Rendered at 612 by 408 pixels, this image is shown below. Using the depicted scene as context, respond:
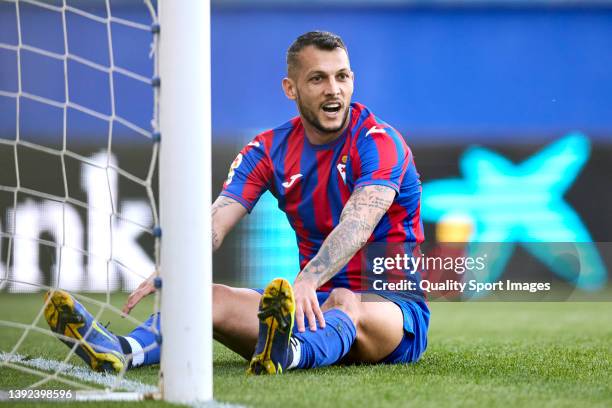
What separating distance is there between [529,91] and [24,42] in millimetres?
4162

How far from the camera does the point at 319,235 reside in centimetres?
345

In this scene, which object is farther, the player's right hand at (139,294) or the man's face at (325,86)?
the man's face at (325,86)

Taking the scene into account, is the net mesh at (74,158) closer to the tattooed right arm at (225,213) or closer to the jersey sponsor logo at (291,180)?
the tattooed right arm at (225,213)

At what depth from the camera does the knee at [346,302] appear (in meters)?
3.05

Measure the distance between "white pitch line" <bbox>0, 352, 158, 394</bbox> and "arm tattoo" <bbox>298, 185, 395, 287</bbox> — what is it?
567mm

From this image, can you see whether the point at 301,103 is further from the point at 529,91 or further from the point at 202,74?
the point at 529,91

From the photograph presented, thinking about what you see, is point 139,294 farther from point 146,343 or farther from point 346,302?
point 346,302


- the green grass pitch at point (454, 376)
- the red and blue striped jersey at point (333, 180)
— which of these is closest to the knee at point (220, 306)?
the green grass pitch at point (454, 376)

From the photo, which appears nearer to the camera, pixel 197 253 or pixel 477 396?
pixel 197 253

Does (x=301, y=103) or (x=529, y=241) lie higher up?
(x=301, y=103)

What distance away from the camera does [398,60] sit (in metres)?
8.24

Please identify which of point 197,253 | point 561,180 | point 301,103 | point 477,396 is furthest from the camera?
point 561,180

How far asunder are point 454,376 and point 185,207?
109 cm

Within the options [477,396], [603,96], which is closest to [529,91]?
[603,96]
